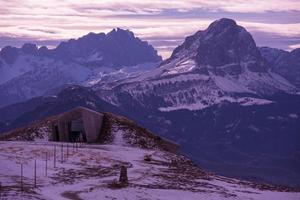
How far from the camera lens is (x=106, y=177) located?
208ft

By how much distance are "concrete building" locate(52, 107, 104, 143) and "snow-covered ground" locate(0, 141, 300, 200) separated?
17.5 meters

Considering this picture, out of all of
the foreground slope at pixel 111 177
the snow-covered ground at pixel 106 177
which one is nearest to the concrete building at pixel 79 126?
the foreground slope at pixel 111 177

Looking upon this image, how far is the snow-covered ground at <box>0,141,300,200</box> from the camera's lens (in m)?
53.7

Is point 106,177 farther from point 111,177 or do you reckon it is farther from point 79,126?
point 79,126

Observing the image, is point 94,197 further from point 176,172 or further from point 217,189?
point 176,172

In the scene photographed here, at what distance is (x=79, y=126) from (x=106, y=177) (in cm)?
4448

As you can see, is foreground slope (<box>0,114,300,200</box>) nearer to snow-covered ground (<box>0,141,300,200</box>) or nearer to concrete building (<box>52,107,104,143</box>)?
snow-covered ground (<box>0,141,300,200</box>)

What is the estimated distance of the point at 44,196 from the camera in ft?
164

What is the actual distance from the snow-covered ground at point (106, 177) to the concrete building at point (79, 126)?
57.4 ft

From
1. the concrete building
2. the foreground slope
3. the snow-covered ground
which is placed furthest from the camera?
the concrete building

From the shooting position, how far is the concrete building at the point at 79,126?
345 feet

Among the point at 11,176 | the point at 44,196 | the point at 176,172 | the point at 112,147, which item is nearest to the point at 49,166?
the point at 11,176

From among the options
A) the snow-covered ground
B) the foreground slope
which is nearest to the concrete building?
the foreground slope

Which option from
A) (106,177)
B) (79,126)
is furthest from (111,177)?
(79,126)
